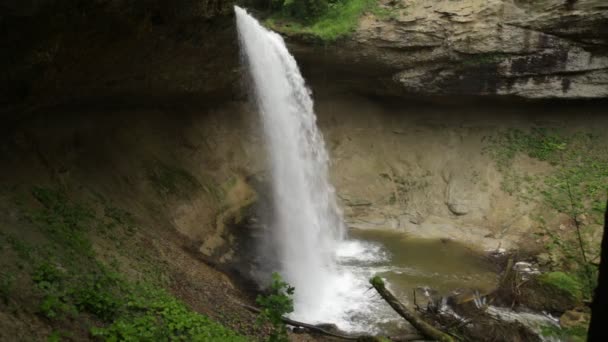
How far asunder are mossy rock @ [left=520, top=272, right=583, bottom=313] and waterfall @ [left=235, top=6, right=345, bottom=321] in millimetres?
4316

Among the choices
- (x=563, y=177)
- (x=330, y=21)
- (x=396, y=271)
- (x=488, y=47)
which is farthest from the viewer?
(x=330, y=21)

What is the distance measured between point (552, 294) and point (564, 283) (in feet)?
1.49

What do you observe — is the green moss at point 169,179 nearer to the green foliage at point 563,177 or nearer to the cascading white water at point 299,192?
the cascading white water at point 299,192

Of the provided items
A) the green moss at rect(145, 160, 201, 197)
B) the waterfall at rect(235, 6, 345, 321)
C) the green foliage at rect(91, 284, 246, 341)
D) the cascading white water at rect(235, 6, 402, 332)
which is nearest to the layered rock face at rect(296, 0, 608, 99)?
the waterfall at rect(235, 6, 345, 321)

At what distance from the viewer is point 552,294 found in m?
8.69

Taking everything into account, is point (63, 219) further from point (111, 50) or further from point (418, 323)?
point (418, 323)

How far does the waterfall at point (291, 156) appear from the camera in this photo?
1130cm

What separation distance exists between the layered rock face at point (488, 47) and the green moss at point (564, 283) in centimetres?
619

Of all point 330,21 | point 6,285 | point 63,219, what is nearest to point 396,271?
point 63,219

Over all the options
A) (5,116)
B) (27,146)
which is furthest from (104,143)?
(5,116)

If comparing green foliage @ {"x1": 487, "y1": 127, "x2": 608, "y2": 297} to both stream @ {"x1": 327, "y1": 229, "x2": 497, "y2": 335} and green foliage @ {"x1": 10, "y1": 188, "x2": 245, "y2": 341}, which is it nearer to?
stream @ {"x1": 327, "y1": 229, "x2": 497, "y2": 335}

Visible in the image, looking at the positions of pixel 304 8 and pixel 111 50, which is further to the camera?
pixel 304 8

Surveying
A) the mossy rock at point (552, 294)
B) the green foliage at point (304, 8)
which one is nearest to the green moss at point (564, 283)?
→ the mossy rock at point (552, 294)

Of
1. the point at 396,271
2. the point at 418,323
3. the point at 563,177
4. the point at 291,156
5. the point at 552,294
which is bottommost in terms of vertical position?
the point at 396,271
